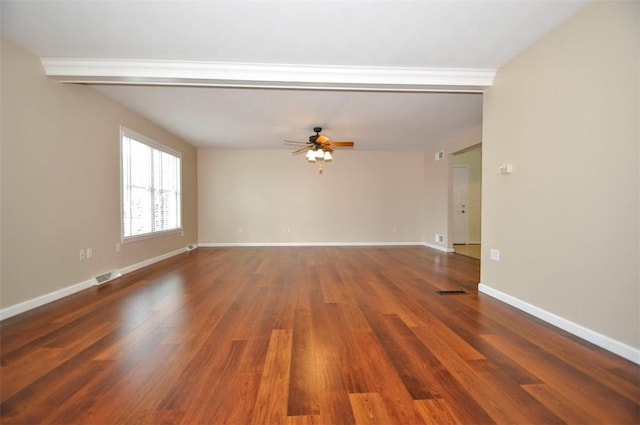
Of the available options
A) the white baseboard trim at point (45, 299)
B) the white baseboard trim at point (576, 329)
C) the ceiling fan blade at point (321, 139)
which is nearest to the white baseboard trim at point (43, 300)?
the white baseboard trim at point (45, 299)

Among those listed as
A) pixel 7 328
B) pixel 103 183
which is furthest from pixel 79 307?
pixel 103 183

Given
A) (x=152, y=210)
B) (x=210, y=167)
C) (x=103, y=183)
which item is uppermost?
(x=210, y=167)

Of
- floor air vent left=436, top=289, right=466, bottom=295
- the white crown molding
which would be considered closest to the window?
the white crown molding

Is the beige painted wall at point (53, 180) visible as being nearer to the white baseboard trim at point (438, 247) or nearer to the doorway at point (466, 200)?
the white baseboard trim at point (438, 247)

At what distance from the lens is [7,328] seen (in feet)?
7.35

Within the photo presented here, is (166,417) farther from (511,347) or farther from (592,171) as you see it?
(592,171)

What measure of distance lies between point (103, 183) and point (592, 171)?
5.21 m

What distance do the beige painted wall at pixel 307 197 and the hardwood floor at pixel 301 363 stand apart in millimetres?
4088

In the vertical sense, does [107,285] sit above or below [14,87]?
below

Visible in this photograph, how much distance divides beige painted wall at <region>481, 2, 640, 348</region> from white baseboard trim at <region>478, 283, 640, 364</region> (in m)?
0.04

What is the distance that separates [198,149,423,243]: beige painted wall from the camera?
7.16 m

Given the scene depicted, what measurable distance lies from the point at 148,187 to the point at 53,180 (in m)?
1.95

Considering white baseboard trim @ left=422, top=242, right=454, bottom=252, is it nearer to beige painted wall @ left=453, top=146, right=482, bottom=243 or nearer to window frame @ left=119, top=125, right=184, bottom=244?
beige painted wall @ left=453, top=146, right=482, bottom=243

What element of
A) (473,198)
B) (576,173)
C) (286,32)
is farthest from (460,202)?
(286,32)
